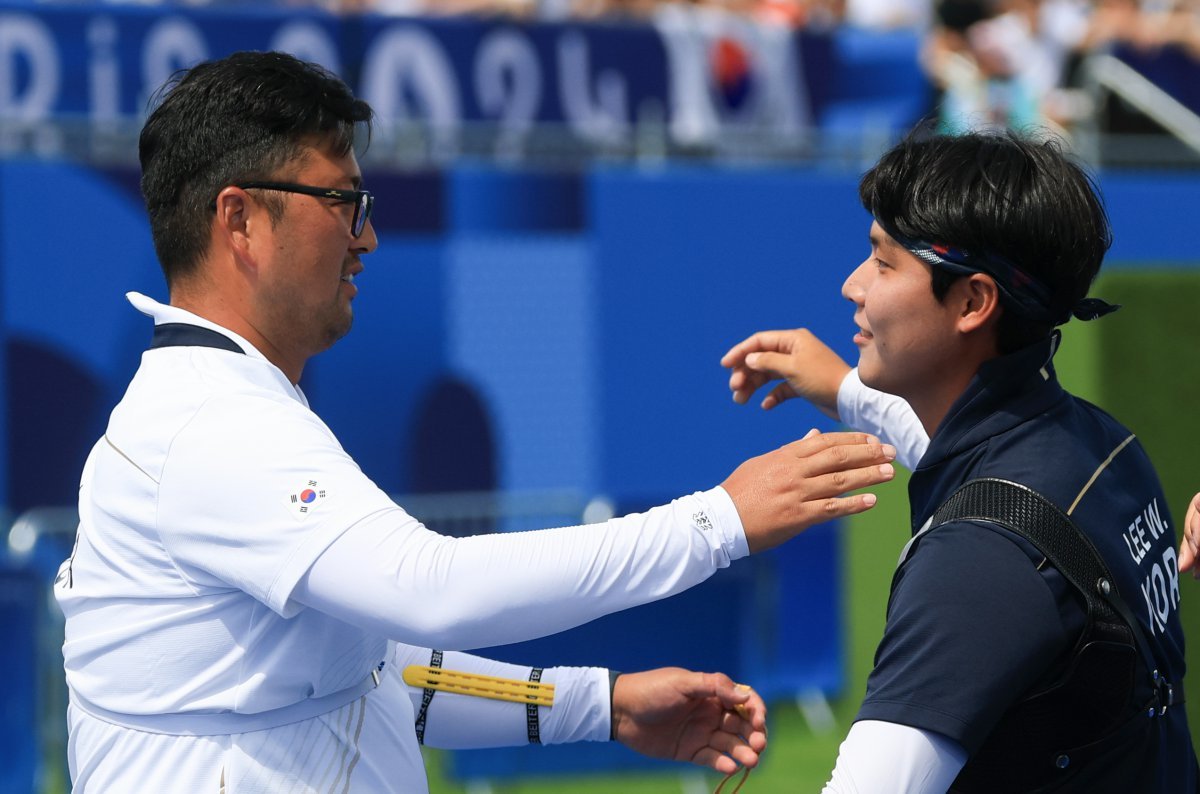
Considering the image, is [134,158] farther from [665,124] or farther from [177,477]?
[177,477]

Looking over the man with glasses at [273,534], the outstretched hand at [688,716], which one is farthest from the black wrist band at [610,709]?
the man with glasses at [273,534]

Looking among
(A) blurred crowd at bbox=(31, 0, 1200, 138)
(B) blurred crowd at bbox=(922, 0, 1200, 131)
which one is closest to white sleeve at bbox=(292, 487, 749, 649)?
(A) blurred crowd at bbox=(31, 0, 1200, 138)

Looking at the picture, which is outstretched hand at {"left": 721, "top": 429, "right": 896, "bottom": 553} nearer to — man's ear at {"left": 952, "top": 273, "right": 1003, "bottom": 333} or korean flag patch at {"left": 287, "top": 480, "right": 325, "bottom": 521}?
man's ear at {"left": 952, "top": 273, "right": 1003, "bottom": 333}

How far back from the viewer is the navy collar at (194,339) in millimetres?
2410

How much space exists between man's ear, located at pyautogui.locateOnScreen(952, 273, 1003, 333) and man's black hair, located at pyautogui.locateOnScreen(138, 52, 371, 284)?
42.6 inches

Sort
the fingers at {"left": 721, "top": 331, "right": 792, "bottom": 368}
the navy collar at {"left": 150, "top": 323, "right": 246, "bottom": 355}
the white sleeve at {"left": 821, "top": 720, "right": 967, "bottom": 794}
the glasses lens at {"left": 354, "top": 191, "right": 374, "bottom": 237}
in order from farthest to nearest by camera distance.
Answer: the fingers at {"left": 721, "top": 331, "right": 792, "bottom": 368}, the glasses lens at {"left": 354, "top": 191, "right": 374, "bottom": 237}, the navy collar at {"left": 150, "top": 323, "right": 246, "bottom": 355}, the white sleeve at {"left": 821, "top": 720, "right": 967, "bottom": 794}

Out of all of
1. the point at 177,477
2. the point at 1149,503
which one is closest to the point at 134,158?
the point at 177,477

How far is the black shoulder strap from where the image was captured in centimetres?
204

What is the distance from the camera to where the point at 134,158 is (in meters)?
7.14

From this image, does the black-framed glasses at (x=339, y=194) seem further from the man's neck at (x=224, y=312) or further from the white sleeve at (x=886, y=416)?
the white sleeve at (x=886, y=416)

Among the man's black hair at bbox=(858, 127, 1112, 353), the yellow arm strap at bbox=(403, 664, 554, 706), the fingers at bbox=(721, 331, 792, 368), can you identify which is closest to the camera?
the man's black hair at bbox=(858, 127, 1112, 353)

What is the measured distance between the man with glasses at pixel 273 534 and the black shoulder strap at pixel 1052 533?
0.14m

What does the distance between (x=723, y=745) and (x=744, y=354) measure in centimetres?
85

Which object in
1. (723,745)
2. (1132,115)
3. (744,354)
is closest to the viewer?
(723,745)
